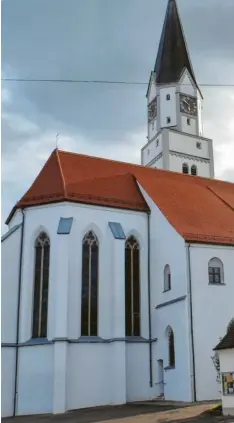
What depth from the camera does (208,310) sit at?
19.6 metres

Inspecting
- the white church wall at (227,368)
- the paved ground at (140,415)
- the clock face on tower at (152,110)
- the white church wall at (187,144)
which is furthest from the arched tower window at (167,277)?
the clock face on tower at (152,110)

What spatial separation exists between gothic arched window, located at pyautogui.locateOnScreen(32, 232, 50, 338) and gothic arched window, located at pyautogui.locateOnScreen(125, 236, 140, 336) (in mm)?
3551

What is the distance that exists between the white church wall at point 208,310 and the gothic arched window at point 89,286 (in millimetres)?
4301

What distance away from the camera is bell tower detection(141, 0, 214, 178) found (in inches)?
1492

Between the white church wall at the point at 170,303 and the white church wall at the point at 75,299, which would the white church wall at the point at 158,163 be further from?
the white church wall at the point at 75,299

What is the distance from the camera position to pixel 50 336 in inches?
794

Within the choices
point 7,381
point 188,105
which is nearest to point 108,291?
point 7,381

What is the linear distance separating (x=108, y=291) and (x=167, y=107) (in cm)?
2096

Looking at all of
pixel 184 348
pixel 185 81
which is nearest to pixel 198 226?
pixel 184 348

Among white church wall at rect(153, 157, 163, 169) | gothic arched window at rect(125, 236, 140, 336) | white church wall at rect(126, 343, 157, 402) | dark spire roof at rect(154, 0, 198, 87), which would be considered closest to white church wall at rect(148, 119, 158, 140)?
white church wall at rect(153, 157, 163, 169)

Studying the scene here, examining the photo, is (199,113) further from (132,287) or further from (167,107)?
(132,287)

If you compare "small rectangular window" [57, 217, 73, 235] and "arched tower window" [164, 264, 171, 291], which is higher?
"small rectangular window" [57, 217, 73, 235]

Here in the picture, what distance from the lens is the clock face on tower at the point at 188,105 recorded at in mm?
38594

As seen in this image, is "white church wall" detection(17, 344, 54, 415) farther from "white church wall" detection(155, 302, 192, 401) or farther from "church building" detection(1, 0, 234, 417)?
"white church wall" detection(155, 302, 192, 401)
